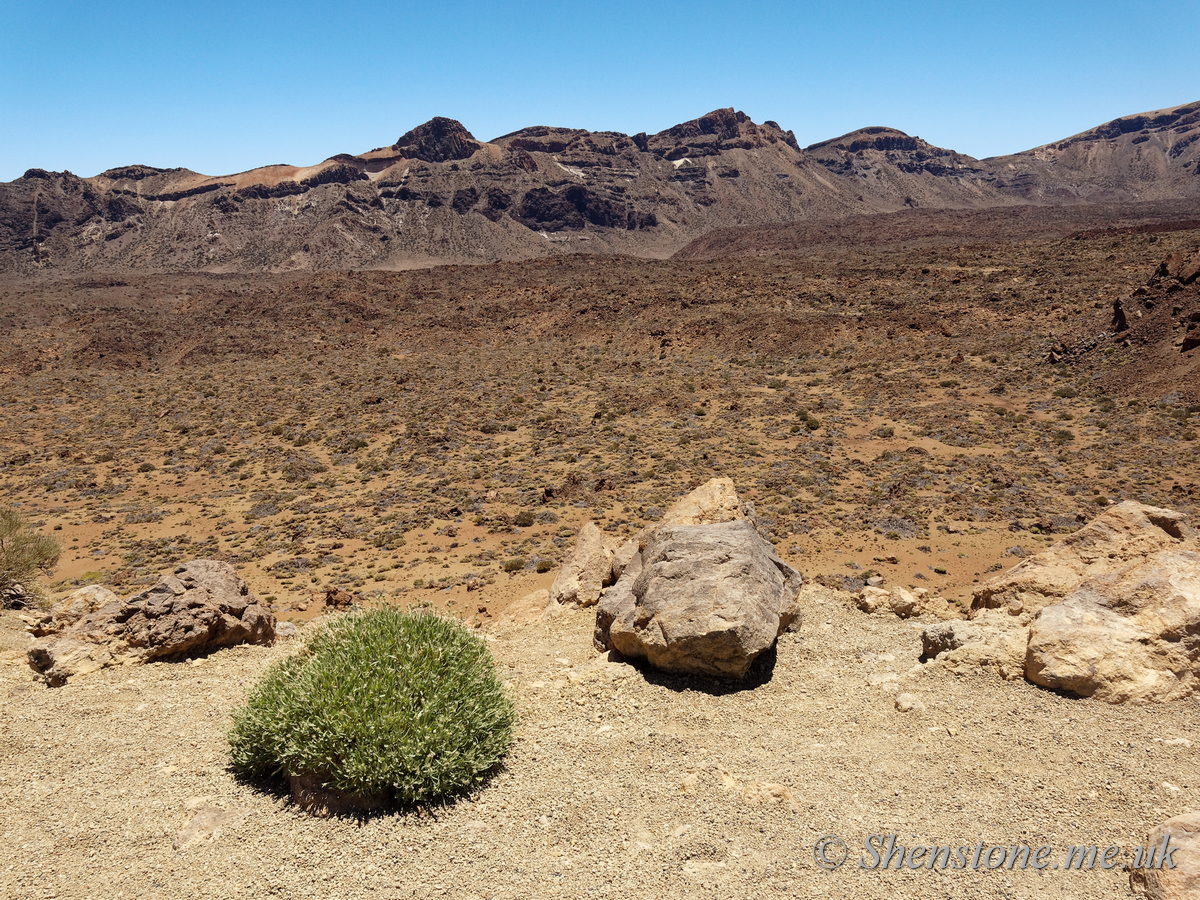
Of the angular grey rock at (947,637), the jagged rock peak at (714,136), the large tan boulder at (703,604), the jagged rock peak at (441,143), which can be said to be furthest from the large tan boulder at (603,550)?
the jagged rock peak at (714,136)

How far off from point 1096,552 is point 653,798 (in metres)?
6.01

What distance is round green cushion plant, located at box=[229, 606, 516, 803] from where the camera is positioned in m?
5.43

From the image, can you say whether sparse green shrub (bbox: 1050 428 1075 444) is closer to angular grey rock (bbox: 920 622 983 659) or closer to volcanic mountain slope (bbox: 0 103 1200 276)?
angular grey rock (bbox: 920 622 983 659)

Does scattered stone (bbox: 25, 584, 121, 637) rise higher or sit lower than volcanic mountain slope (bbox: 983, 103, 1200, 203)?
lower

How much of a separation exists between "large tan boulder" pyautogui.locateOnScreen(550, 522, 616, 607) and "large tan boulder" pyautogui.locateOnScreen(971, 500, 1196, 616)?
5.07 m

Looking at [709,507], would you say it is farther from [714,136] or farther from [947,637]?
[714,136]

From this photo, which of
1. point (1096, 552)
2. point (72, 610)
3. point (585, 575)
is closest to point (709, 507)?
point (585, 575)

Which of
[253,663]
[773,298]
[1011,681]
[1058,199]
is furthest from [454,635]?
[1058,199]

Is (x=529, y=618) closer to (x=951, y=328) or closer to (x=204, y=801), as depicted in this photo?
(x=204, y=801)

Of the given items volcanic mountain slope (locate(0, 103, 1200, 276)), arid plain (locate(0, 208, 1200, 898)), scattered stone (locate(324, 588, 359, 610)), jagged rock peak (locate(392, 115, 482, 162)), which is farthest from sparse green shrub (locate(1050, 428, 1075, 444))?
jagged rock peak (locate(392, 115, 482, 162))

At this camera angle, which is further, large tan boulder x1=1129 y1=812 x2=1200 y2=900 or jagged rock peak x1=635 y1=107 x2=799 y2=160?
jagged rock peak x1=635 y1=107 x2=799 y2=160

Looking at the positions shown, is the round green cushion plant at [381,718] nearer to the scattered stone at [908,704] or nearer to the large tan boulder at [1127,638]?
the scattered stone at [908,704]

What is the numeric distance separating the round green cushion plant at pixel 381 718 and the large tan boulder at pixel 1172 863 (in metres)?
4.42

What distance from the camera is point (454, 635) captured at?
6938mm
